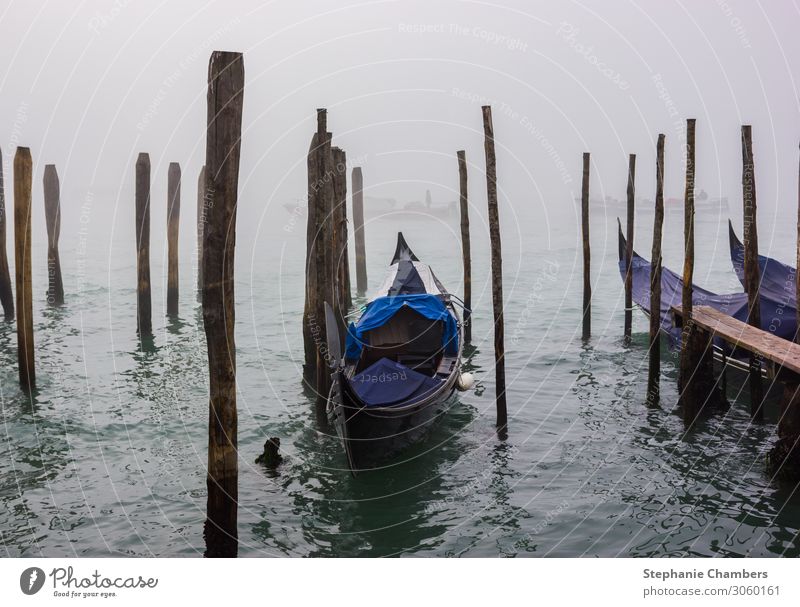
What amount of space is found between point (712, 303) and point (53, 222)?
45.9 ft

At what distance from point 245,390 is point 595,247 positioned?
34.3 meters

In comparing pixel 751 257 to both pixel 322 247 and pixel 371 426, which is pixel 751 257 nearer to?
pixel 371 426

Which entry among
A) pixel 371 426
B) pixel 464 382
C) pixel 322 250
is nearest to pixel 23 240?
pixel 322 250

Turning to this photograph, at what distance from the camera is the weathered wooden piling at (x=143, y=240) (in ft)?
46.7

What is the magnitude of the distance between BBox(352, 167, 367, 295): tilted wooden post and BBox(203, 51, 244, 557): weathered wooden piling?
15046mm

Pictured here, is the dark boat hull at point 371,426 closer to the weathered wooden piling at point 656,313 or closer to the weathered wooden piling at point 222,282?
the weathered wooden piling at point 222,282

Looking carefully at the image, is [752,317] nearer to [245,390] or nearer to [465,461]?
[465,461]

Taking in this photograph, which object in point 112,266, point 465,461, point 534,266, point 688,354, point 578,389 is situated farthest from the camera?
point 534,266

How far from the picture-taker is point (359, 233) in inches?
857

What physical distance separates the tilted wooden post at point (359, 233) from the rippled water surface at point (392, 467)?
6154 mm

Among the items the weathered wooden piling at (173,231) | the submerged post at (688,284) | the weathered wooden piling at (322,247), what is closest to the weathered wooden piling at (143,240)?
the weathered wooden piling at (173,231)

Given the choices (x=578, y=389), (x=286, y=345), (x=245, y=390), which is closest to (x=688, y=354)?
(x=578, y=389)

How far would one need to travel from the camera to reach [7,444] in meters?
8.94

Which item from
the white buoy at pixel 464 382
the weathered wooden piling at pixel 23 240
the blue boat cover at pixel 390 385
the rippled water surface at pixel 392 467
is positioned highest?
the weathered wooden piling at pixel 23 240
